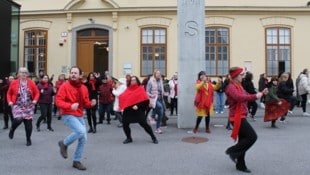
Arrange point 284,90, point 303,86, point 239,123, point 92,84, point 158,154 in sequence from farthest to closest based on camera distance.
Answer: point 303,86 < point 284,90 < point 92,84 < point 158,154 < point 239,123

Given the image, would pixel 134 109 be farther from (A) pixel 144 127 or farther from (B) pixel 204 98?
(B) pixel 204 98

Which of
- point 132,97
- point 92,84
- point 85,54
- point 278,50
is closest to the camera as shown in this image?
point 132,97

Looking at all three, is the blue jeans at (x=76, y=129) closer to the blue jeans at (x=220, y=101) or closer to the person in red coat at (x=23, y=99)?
the person in red coat at (x=23, y=99)

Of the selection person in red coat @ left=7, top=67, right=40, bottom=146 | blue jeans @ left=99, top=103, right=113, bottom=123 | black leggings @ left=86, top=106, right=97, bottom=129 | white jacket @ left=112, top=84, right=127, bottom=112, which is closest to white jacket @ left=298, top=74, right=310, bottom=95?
white jacket @ left=112, top=84, right=127, bottom=112

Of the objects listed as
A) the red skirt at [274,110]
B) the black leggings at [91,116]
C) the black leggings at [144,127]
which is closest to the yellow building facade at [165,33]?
the red skirt at [274,110]

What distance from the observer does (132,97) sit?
10.0 m

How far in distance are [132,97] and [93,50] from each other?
13286 millimetres

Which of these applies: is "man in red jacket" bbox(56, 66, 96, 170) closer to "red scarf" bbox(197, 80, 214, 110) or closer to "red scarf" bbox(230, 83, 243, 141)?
"red scarf" bbox(230, 83, 243, 141)

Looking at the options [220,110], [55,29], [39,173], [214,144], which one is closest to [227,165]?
[214,144]

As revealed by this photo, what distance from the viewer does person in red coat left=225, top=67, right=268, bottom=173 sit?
7.04 m

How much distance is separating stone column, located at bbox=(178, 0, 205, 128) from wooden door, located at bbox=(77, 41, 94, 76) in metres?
11.0

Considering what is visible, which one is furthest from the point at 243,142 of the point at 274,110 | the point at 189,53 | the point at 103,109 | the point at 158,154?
the point at 103,109

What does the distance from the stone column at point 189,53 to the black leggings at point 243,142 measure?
5206 millimetres

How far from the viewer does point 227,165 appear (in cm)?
768
